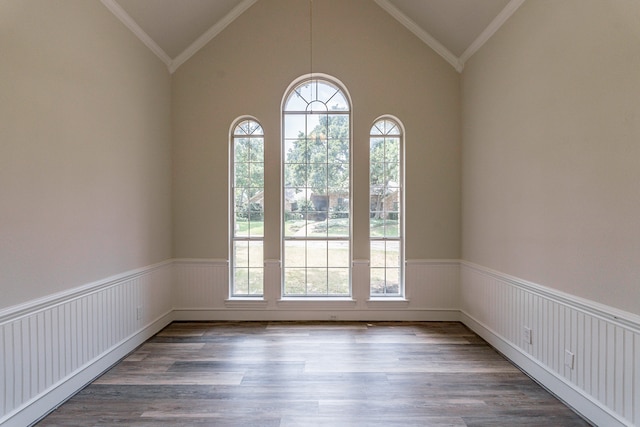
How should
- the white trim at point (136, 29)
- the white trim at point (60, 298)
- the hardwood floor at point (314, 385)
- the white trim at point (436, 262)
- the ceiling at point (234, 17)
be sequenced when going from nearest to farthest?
1. the white trim at point (60, 298)
2. the hardwood floor at point (314, 385)
3. the white trim at point (136, 29)
4. the ceiling at point (234, 17)
5. the white trim at point (436, 262)

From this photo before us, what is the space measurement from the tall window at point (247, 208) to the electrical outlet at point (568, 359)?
309 centimetres

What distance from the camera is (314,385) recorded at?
2.62 m

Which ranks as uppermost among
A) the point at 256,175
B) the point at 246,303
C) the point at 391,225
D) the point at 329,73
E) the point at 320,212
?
the point at 329,73

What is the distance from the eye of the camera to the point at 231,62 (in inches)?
160

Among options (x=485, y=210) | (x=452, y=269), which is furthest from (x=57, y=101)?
(x=452, y=269)

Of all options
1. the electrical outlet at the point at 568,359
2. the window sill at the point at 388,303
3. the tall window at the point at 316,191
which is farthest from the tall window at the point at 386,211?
the electrical outlet at the point at 568,359

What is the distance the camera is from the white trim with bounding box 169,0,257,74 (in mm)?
4000

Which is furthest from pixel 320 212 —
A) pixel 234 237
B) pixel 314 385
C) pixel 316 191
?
pixel 314 385

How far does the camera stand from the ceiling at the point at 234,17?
318 cm

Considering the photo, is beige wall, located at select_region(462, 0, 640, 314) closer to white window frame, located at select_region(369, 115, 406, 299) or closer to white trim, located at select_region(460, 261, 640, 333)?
white trim, located at select_region(460, 261, 640, 333)

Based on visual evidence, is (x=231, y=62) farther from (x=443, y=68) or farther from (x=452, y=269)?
(x=452, y=269)

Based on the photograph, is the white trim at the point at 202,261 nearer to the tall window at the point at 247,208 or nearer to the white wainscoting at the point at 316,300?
the white wainscoting at the point at 316,300

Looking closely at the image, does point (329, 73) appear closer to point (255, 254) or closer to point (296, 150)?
point (296, 150)

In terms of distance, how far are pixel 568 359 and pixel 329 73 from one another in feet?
12.0
